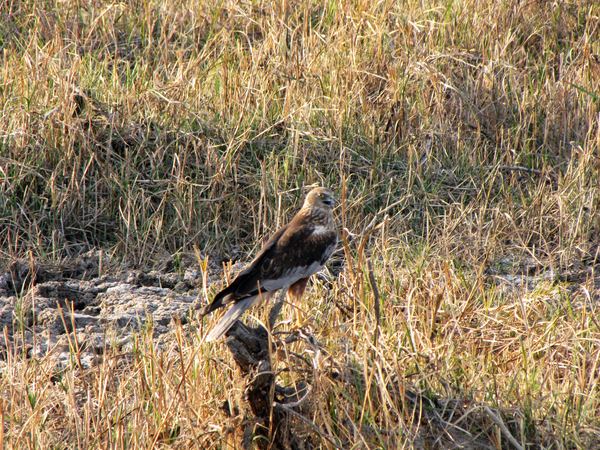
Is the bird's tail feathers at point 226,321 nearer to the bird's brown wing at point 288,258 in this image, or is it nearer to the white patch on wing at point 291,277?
the bird's brown wing at point 288,258

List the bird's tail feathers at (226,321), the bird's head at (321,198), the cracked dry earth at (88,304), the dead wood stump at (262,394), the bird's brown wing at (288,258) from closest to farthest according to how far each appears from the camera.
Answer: the dead wood stump at (262,394) → the bird's tail feathers at (226,321) → the bird's brown wing at (288,258) → the cracked dry earth at (88,304) → the bird's head at (321,198)

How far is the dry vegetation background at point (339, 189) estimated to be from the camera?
2684mm

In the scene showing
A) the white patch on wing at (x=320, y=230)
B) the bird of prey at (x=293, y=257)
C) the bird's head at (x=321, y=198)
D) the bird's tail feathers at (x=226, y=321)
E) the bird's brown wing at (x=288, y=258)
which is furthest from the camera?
the bird's head at (x=321, y=198)

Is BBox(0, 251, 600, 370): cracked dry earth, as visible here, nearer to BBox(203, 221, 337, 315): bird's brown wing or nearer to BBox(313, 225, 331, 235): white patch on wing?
BBox(203, 221, 337, 315): bird's brown wing

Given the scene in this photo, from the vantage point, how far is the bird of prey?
3164mm

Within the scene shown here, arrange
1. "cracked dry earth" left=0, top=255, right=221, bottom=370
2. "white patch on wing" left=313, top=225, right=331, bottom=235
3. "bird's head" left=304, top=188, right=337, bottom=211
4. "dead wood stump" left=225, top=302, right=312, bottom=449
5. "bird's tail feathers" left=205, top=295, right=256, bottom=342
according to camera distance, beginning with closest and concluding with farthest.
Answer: "dead wood stump" left=225, top=302, right=312, bottom=449
"bird's tail feathers" left=205, top=295, right=256, bottom=342
"cracked dry earth" left=0, top=255, right=221, bottom=370
"white patch on wing" left=313, top=225, right=331, bottom=235
"bird's head" left=304, top=188, right=337, bottom=211

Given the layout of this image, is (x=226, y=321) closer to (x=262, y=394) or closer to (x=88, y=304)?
(x=262, y=394)

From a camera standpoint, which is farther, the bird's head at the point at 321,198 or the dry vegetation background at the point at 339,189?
the bird's head at the point at 321,198

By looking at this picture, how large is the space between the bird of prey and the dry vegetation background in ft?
0.63

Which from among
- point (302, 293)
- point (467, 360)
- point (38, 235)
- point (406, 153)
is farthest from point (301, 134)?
point (467, 360)

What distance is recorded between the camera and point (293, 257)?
347 centimetres

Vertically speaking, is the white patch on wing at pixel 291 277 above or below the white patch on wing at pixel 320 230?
below

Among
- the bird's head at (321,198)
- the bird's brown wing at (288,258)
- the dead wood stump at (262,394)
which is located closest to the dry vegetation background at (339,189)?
the dead wood stump at (262,394)

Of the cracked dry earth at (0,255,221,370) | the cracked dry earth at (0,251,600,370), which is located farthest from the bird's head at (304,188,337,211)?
the cracked dry earth at (0,255,221,370)
